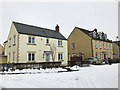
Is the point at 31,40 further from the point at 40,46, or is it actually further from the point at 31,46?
the point at 40,46

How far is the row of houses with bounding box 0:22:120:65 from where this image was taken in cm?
1942

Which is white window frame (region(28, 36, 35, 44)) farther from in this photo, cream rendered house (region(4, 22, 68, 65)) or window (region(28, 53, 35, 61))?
window (region(28, 53, 35, 61))

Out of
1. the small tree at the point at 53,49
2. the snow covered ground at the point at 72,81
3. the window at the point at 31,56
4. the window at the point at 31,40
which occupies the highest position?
the window at the point at 31,40

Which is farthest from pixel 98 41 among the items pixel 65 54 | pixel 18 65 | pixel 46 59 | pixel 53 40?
pixel 18 65

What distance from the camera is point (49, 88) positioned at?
580 centimetres

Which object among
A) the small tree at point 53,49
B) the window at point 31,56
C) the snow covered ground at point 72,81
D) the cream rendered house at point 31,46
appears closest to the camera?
the snow covered ground at point 72,81

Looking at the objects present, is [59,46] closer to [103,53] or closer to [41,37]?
[41,37]

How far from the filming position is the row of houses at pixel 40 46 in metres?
19.4

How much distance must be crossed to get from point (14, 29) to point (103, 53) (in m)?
24.3

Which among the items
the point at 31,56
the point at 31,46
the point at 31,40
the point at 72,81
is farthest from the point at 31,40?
the point at 72,81

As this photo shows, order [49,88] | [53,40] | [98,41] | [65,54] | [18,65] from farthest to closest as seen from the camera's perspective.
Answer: [98,41] → [65,54] → [53,40] → [18,65] → [49,88]

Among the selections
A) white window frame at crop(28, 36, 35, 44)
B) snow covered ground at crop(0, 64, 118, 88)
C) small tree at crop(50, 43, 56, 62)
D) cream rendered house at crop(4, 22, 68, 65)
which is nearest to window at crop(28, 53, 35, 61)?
cream rendered house at crop(4, 22, 68, 65)

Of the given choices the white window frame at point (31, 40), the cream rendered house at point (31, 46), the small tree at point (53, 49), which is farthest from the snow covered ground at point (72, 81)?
the small tree at point (53, 49)

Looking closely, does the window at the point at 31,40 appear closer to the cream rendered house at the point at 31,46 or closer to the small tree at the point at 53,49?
the cream rendered house at the point at 31,46
